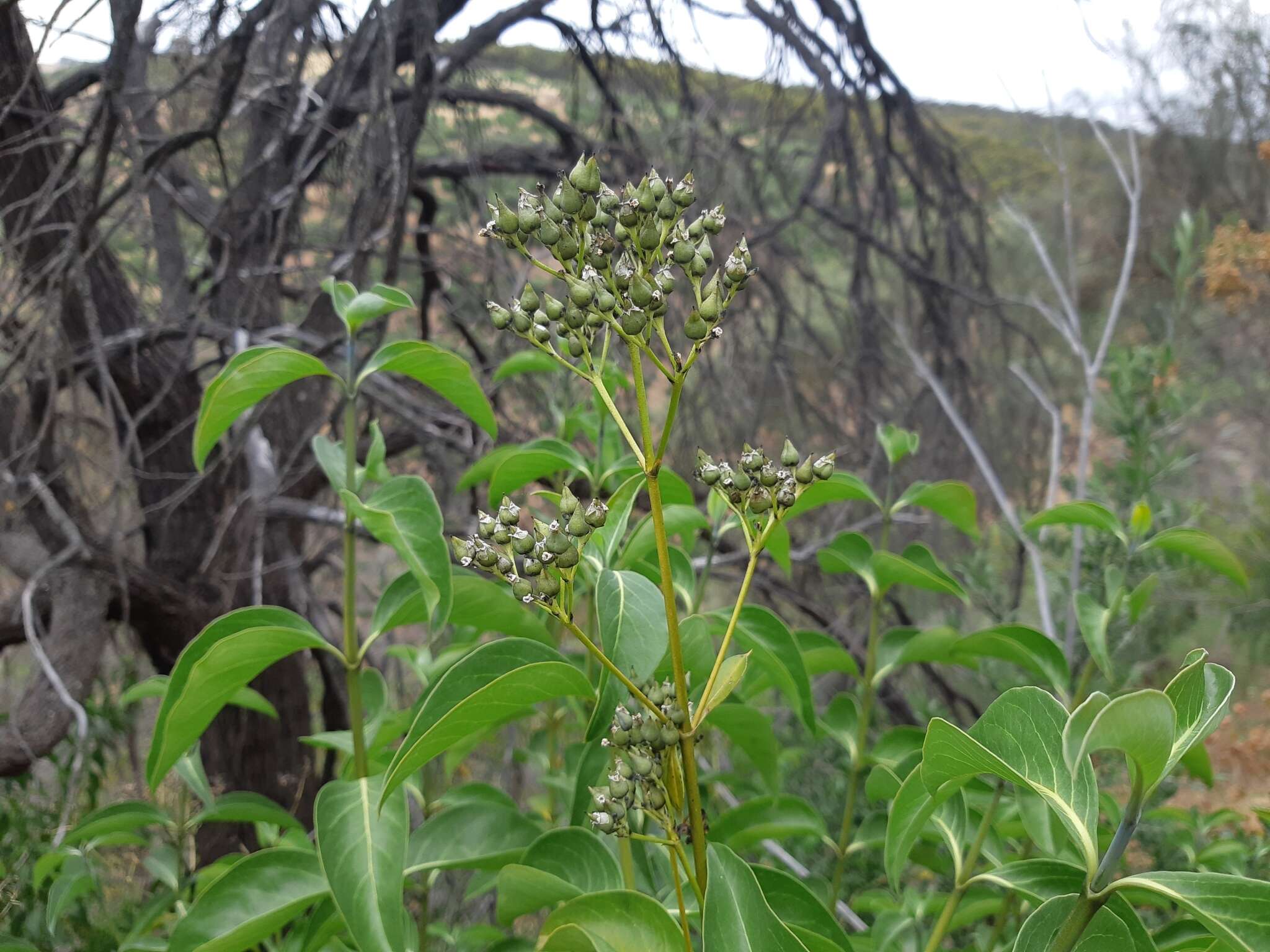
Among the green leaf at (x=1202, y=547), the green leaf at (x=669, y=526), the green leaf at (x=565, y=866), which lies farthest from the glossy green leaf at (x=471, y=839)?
the green leaf at (x=1202, y=547)

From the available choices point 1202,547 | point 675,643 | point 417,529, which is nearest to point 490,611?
point 417,529

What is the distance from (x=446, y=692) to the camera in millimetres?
597

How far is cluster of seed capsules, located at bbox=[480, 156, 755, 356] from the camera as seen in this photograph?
0.59 meters

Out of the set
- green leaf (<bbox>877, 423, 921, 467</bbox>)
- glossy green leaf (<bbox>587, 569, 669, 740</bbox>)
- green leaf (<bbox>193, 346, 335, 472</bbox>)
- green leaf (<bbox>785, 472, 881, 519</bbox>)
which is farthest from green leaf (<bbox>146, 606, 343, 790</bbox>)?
green leaf (<bbox>877, 423, 921, 467</bbox>)

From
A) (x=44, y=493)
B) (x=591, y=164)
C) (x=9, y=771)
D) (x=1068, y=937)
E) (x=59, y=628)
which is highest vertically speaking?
(x=591, y=164)

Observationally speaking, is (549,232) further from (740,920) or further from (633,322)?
(740,920)

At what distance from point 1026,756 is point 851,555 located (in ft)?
1.96

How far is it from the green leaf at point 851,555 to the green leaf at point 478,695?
0.56m

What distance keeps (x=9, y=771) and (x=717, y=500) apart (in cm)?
184

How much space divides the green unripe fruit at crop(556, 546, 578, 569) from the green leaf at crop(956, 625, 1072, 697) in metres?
0.50

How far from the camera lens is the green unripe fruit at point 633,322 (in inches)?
22.7

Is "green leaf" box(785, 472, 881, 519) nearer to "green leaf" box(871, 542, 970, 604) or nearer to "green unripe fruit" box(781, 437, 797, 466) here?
"green leaf" box(871, 542, 970, 604)

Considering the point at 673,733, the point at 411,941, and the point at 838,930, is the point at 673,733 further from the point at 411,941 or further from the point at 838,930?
the point at 411,941

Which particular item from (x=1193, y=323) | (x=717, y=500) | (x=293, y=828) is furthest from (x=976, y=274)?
(x=1193, y=323)
